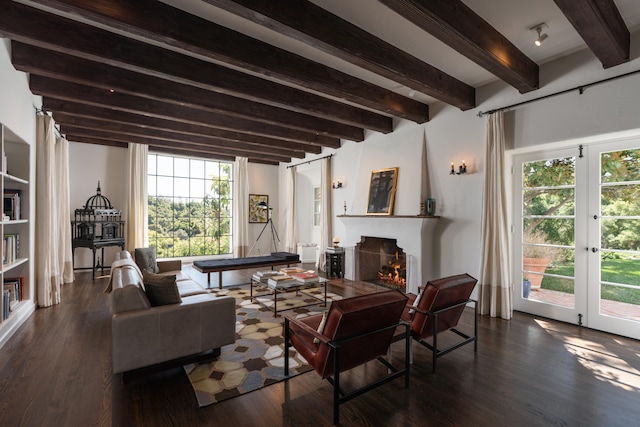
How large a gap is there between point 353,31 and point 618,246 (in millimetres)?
3781

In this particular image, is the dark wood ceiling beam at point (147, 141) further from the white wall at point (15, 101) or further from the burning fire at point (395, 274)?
the burning fire at point (395, 274)

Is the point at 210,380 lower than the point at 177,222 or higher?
lower

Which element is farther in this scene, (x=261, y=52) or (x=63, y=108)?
(x=63, y=108)

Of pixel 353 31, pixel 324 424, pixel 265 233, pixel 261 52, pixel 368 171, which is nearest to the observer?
pixel 324 424

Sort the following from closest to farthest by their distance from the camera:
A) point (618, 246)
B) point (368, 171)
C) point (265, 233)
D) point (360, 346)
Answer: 1. point (360, 346)
2. point (618, 246)
3. point (368, 171)
4. point (265, 233)

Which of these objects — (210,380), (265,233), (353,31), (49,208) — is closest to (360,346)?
(210,380)

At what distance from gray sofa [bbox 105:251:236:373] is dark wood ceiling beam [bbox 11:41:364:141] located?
2.38 m

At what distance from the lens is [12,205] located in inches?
142

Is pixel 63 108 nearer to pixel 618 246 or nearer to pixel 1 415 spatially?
pixel 1 415

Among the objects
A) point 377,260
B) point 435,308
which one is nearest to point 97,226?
point 377,260

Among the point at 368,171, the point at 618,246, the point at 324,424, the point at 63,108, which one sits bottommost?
the point at 324,424

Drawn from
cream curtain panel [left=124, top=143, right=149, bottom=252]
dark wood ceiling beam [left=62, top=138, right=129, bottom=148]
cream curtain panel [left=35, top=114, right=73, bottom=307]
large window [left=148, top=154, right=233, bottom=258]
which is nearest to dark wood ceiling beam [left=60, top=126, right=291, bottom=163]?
dark wood ceiling beam [left=62, top=138, right=129, bottom=148]

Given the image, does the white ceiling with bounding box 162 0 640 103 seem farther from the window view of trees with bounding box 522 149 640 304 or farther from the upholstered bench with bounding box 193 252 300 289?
the upholstered bench with bounding box 193 252 300 289

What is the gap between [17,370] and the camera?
258cm
